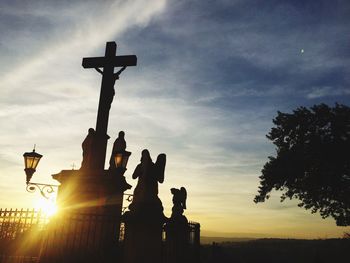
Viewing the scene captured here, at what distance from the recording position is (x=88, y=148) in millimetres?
10586

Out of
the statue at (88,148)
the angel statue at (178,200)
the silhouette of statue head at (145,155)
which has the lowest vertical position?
the angel statue at (178,200)

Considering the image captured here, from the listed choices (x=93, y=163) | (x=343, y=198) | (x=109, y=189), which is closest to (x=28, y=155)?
(x=93, y=163)

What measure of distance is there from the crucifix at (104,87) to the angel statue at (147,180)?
3.15 meters

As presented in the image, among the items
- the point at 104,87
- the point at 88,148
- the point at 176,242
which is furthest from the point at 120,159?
the point at 104,87

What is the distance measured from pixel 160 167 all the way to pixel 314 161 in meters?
20.2

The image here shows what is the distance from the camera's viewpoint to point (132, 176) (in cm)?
751

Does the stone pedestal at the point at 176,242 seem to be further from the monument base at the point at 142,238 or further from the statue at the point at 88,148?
the statue at the point at 88,148

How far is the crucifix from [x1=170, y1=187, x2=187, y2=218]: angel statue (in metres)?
2.71

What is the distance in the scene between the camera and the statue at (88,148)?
10.2 m

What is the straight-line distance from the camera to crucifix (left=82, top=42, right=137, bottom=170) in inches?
409

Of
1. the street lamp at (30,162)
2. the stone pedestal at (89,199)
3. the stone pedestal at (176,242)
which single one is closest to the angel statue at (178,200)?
the stone pedestal at (176,242)

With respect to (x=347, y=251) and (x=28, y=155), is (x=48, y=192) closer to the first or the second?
(x=28, y=155)

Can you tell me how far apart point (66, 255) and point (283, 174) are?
2137 centimetres

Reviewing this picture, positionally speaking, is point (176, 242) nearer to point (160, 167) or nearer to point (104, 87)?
point (160, 167)
